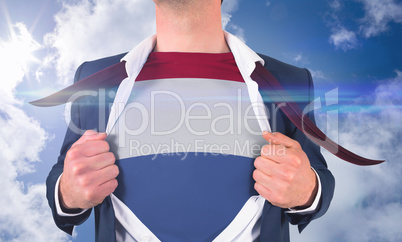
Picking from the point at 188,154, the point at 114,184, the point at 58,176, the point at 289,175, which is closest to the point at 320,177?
the point at 289,175

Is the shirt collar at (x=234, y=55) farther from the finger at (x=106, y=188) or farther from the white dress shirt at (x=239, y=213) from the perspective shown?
the finger at (x=106, y=188)

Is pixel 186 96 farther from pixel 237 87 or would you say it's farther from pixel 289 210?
pixel 289 210

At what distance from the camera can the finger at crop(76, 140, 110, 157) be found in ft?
3.87

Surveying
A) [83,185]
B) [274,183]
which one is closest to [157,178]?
[83,185]

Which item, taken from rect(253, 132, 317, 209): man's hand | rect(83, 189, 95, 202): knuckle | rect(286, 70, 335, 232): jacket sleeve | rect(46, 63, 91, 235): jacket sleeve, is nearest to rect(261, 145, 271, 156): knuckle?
rect(253, 132, 317, 209): man's hand

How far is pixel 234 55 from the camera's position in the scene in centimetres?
143

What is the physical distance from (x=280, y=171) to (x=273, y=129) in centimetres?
23

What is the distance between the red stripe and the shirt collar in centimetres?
3

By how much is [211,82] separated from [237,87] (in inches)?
4.1

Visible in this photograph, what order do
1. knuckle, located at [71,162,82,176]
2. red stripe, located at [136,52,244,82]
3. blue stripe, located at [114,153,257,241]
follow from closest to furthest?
knuckle, located at [71,162,82,176] → blue stripe, located at [114,153,257,241] → red stripe, located at [136,52,244,82]

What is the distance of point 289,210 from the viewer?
1.36m

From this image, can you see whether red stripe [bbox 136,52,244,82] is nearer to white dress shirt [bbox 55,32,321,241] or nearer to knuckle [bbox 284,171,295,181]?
white dress shirt [bbox 55,32,321,241]

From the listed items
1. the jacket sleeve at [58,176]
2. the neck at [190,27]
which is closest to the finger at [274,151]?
the neck at [190,27]

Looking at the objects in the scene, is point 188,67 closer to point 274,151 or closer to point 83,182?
point 274,151
